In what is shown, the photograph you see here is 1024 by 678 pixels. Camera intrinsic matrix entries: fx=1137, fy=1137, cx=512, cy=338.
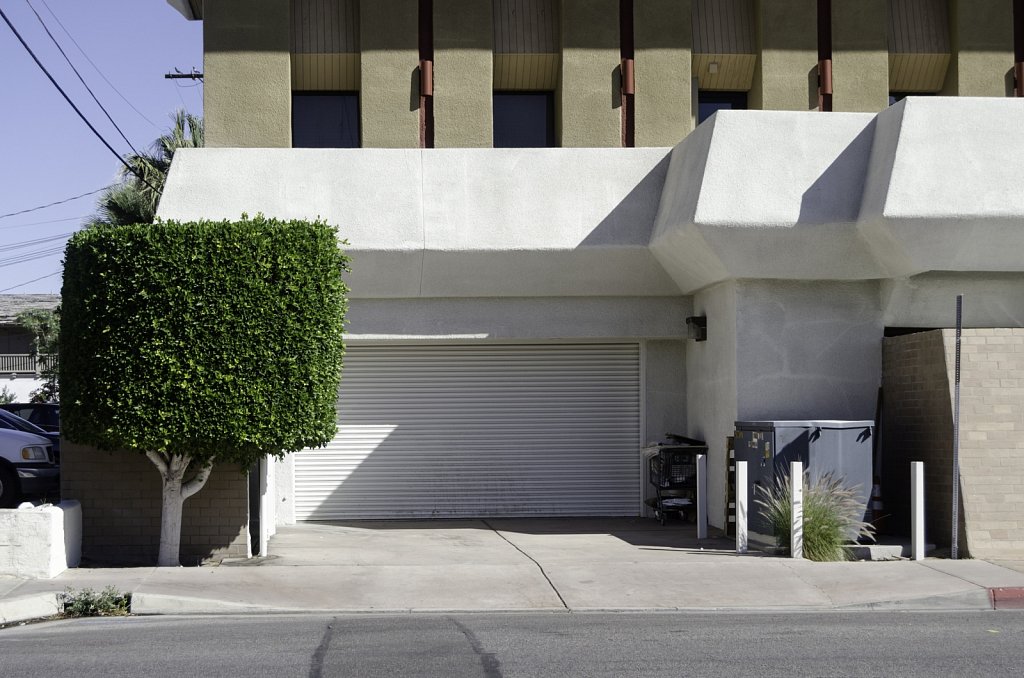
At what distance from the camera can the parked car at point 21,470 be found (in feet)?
50.5

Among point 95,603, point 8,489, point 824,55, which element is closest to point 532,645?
point 95,603

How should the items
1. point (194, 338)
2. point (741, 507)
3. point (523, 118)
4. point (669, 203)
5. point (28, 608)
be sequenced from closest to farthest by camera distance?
point (28, 608) → point (194, 338) → point (741, 507) → point (669, 203) → point (523, 118)

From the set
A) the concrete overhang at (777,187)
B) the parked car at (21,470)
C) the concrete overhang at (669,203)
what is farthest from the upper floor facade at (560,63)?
the parked car at (21,470)

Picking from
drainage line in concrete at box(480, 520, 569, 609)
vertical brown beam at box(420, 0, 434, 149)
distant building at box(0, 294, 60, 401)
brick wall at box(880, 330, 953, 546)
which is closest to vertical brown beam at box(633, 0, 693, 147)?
vertical brown beam at box(420, 0, 434, 149)

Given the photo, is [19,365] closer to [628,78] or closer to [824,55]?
[628,78]

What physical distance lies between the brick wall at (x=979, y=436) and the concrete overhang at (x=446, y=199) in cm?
467

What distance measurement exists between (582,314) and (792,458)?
15.9 ft

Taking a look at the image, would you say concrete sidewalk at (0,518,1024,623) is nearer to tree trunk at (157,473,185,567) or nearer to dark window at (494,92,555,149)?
tree trunk at (157,473,185,567)

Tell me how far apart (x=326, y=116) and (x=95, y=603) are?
34.9 feet

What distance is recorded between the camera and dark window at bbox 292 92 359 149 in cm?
1912

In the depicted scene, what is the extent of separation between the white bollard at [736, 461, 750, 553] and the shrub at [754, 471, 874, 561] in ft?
0.79

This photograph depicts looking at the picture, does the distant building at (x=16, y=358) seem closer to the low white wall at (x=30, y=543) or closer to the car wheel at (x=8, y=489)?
the car wheel at (x=8, y=489)

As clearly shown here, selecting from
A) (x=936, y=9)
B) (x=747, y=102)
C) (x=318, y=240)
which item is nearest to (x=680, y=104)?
(x=747, y=102)

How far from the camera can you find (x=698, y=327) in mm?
16984
